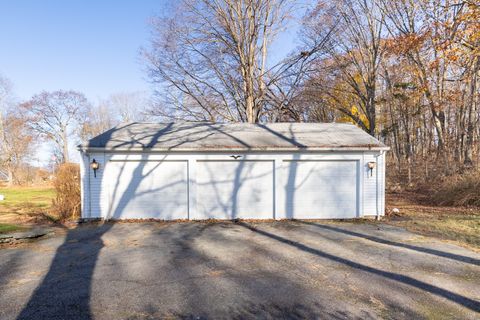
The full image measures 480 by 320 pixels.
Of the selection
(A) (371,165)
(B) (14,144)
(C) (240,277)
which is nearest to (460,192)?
(A) (371,165)

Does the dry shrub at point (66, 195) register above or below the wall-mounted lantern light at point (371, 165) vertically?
below

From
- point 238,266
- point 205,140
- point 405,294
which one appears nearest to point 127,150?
point 205,140

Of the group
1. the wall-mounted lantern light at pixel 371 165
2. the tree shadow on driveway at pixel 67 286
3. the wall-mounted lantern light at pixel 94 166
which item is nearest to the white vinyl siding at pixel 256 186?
the wall-mounted lantern light at pixel 371 165

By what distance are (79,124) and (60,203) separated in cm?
3008

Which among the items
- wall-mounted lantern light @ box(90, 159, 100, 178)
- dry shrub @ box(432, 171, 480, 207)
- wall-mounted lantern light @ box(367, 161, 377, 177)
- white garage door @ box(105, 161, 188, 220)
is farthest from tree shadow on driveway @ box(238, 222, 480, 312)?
dry shrub @ box(432, 171, 480, 207)

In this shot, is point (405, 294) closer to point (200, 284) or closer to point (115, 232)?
point (200, 284)

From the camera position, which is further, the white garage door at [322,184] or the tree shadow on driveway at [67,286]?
the white garage door at [322,184]

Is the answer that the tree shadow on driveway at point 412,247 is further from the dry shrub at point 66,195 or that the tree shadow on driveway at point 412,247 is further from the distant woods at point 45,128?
the distant woods at point 45,128

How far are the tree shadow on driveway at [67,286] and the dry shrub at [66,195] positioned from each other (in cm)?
315

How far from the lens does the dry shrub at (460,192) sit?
1064 cm

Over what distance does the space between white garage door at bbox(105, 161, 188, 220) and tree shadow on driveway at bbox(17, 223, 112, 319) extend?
247cm

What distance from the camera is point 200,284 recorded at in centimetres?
405

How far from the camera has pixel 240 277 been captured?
4320 millimetres

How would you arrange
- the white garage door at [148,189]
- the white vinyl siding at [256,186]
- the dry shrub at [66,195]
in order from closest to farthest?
the white garage door at [148,189], the white vinyl siding at [256,186], the dry shrub at [66,195]
